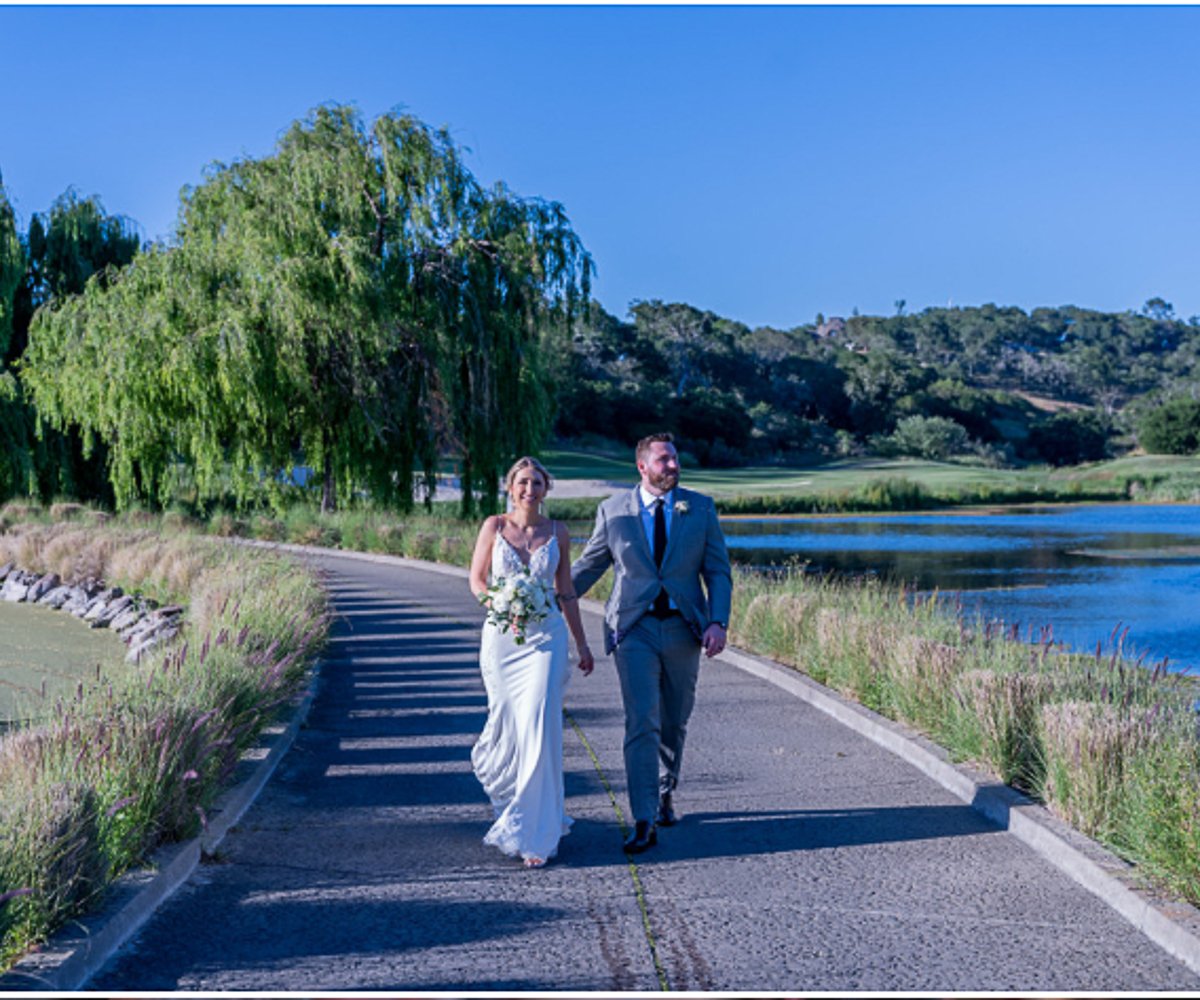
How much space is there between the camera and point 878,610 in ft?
45.8

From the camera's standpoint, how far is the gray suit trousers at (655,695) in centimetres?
716

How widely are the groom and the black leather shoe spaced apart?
280 millimetres

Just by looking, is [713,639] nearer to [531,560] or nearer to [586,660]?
[586,660]

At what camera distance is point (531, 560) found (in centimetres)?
748

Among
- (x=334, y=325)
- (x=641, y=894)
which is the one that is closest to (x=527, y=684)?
(x=641, y=894)

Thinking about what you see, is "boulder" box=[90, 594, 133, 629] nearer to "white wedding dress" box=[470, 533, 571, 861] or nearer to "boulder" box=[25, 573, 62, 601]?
"boulder" box=[25, 573, 62, 601]

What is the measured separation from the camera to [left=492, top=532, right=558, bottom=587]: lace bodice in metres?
7.43

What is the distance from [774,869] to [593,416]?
283 feet

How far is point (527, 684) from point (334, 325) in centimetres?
1868

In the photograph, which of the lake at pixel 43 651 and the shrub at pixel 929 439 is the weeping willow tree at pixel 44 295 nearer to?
the lake at pixel 43 651

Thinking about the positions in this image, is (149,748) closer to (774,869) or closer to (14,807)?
(14,807)

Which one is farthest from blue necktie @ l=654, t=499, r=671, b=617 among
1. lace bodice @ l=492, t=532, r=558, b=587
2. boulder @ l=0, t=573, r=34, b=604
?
boulder @ l=0, t=573, r=34, b=604

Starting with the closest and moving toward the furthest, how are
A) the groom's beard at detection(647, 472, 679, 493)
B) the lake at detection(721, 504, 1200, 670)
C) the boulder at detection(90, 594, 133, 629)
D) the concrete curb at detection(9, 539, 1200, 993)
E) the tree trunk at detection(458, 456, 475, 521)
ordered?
the concrete curb at detection(9, 539, 1200, 993) → the groom's beard at detection(647, 472, 679, 493) → the boulder at detection(90, 594, 133, 629) → the lake at detection(721, 504, 1200, 670) → the tree trunk at detection(458, 456, 475, 521)

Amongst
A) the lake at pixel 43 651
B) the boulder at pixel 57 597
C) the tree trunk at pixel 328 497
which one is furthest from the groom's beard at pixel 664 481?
the tree trunk at pixel 328 497
